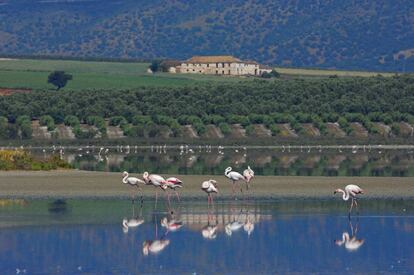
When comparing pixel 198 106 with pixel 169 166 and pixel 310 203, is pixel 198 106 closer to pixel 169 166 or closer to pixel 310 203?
pixel 169 166

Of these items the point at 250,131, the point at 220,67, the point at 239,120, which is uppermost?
the point at 220,67

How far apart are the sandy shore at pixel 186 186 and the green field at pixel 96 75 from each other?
74.9 m

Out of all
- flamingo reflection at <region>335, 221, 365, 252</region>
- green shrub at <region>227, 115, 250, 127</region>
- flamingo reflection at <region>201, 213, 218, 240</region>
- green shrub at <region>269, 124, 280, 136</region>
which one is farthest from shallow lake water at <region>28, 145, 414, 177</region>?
flamingo reflection at <region>335, 221, 365, 252</region>

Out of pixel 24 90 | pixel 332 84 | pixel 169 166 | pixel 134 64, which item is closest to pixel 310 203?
pixel 169 166

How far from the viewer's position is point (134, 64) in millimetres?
169000

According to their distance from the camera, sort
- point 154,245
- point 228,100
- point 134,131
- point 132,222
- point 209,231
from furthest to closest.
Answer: point 228,100, point 134,131, point 132,222, point 209,231, point 154,245

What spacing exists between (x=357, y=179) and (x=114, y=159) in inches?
826

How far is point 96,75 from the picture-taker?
478 ft

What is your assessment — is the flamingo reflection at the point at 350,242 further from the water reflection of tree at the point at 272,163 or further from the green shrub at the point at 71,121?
the green shrub at the point at 71,121

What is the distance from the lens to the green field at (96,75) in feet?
A: 429

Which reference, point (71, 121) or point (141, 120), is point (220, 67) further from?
point (71, 121)

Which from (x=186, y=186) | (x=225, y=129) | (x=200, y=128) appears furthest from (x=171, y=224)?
(x=225, y=129)

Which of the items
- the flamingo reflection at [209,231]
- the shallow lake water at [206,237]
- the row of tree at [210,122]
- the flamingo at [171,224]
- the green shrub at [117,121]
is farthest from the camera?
the green shrub at [117,121]

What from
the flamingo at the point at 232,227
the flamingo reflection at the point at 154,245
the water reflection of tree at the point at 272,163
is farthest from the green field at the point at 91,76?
the flamingo reflection at the point at 154,245
